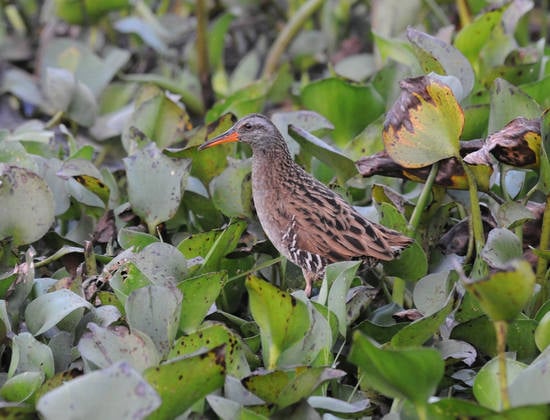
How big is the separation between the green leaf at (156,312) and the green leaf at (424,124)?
80cm

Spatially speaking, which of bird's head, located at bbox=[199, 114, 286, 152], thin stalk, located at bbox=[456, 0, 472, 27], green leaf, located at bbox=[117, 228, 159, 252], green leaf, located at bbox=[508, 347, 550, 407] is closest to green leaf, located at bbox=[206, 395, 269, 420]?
green leaf, located at bbox=[508, 347, 550, 407]

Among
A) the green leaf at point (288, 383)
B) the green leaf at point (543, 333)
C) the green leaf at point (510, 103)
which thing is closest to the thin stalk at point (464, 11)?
the green leaf at point (510, 103)

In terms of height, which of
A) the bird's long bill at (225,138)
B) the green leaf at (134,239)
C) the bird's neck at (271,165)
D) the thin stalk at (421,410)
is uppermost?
the bird's long bill at (225,138)

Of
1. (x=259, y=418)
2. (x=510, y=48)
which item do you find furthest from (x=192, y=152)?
(x=510, y=48)

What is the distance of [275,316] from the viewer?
8.36ft

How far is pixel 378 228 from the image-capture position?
3.09 metres

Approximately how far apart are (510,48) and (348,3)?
1533 mm

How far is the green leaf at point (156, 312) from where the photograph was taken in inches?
104

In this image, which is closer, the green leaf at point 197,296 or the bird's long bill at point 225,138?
the green leaf at point 197,296

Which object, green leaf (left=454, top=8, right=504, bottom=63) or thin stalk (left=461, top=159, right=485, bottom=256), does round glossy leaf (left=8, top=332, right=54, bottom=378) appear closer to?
thin stalk (left=461, top=159, right=485, bottom=256)

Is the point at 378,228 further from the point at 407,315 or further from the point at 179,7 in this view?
the point at 179,7

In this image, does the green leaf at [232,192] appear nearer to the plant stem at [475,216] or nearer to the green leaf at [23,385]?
Result: the plant stem at [475,216]

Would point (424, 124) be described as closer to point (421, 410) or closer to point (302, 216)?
point (302, 216)

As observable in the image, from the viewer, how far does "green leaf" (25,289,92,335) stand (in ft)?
9.00
